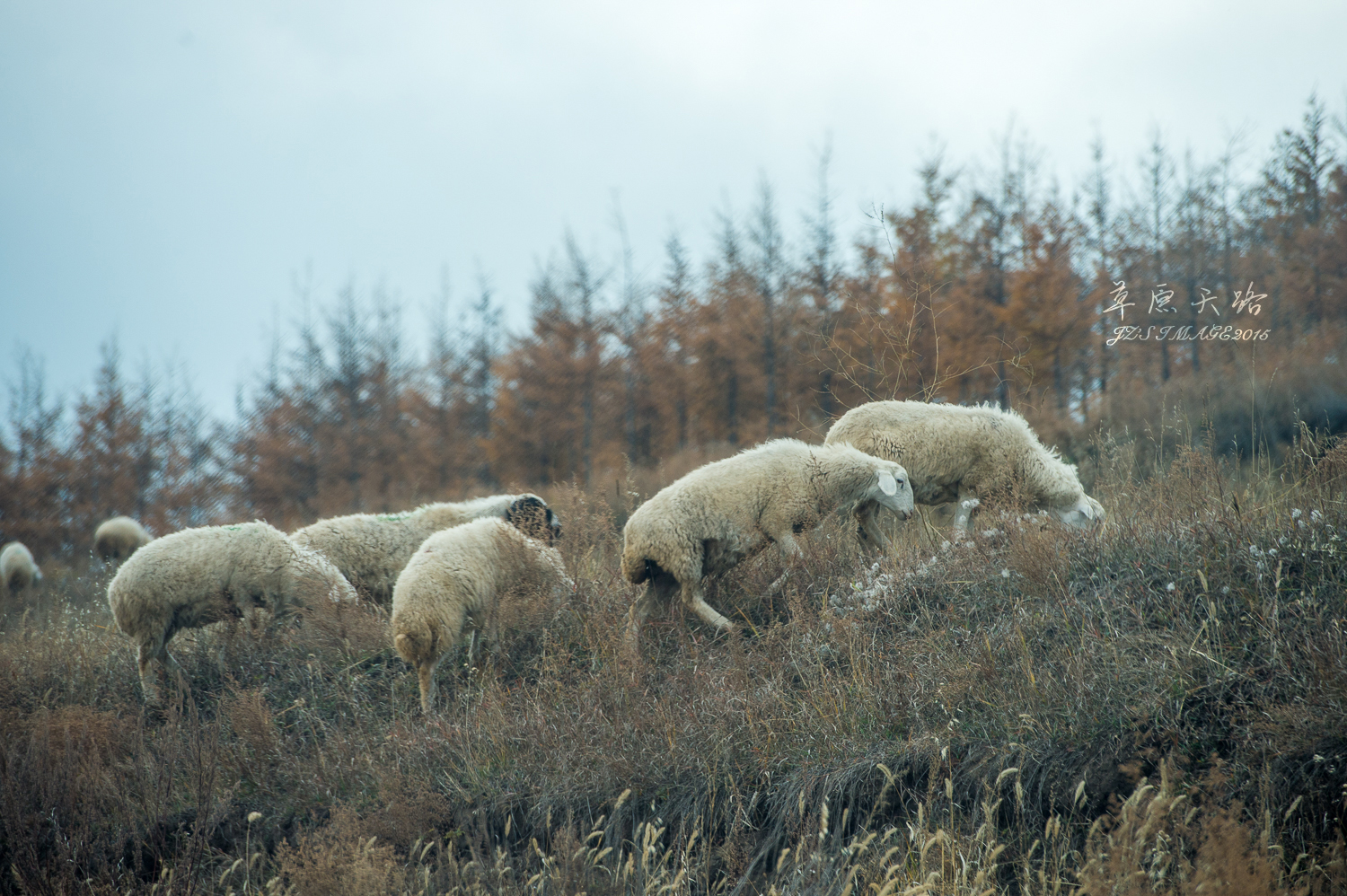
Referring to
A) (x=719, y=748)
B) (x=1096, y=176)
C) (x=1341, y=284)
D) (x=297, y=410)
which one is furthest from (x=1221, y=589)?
(x=297, y=410)

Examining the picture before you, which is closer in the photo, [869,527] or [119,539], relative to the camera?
[869,527]

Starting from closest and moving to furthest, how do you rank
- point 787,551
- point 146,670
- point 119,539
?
point 787,551 < point 146,670 < point 119,539

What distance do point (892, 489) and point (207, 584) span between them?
6.13 metres

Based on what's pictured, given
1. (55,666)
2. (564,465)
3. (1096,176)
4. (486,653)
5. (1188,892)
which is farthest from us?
(1096,176)

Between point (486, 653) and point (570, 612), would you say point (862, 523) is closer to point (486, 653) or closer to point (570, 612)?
point (570, 612)

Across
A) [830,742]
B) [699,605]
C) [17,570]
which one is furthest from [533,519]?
[17,570]

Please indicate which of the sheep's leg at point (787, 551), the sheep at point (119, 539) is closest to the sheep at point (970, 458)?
the sheep's leg at point (787, 551)

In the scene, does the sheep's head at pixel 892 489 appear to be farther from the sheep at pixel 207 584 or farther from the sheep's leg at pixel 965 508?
the sheep at pixel 207 584

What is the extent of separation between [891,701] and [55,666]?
823cm

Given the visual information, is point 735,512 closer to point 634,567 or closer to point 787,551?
point 787,551

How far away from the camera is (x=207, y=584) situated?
7.79 m

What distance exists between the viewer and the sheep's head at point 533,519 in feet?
27.4

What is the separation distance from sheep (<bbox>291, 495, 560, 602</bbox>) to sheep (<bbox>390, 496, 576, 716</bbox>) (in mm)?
1534

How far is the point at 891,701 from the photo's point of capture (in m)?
4.85
